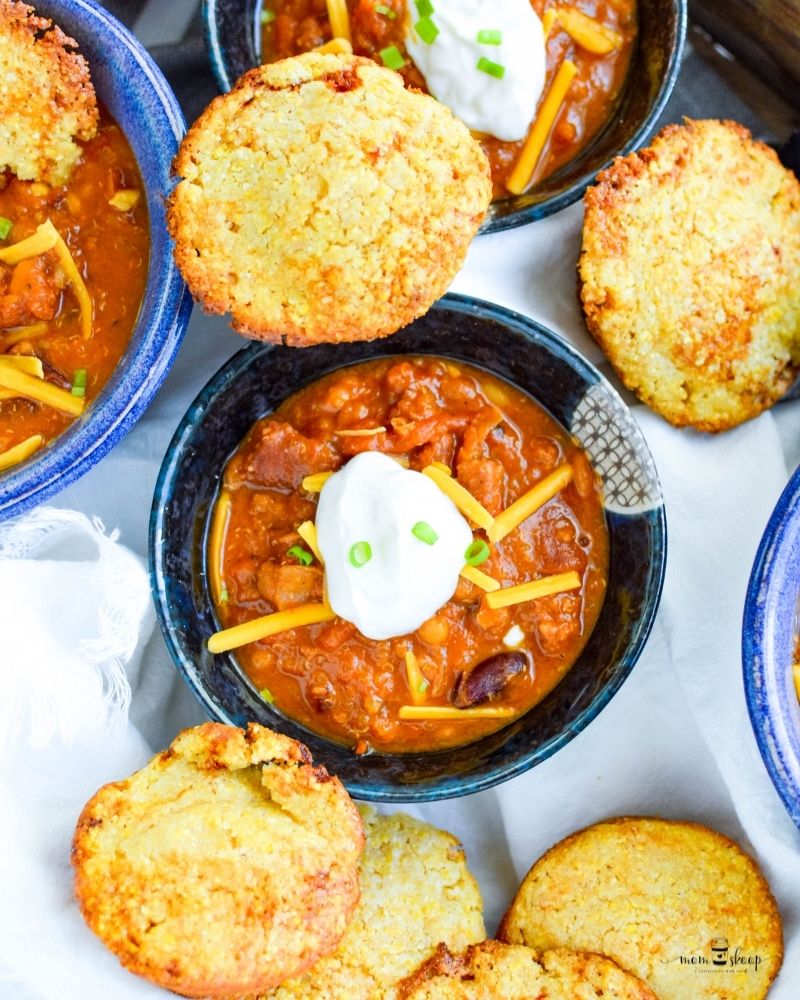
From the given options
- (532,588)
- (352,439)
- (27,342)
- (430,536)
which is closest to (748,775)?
(532,588)

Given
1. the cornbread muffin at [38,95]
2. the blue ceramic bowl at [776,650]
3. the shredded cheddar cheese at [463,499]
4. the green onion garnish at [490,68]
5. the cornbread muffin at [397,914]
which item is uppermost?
the green onion garnish at [490,68]

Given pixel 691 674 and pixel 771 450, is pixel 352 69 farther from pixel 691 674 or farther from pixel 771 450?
pixel 691 674

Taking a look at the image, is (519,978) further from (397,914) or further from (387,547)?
(387,547)

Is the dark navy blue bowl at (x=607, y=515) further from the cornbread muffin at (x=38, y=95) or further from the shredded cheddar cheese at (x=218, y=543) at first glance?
the cornbread muffin at (x=38, y=95)

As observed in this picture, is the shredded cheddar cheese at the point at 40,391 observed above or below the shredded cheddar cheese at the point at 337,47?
below

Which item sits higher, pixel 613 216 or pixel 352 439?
pixel 613 216

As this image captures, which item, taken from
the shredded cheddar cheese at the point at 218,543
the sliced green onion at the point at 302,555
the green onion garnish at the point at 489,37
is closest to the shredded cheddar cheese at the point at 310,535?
the sliced green onion at the point at 302,555

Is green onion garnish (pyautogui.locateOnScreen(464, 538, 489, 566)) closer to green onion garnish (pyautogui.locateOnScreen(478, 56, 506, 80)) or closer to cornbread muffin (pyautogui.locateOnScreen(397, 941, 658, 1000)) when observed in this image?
cornbread muffin (pyautogui.locateOnScreen(397, 941, 658, 1000))
